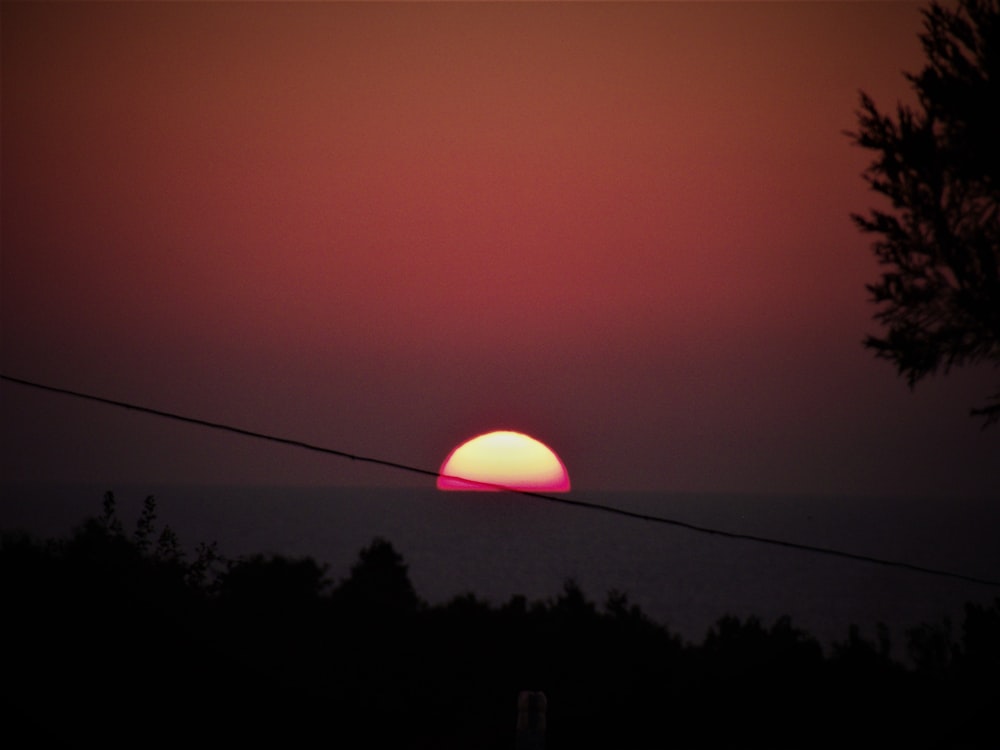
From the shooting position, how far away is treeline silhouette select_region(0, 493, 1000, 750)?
8664 mm

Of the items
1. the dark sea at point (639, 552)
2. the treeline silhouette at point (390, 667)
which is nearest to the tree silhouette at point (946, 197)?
the treeline silhouette at point (390, 667)

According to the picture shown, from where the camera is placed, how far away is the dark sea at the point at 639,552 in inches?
2948

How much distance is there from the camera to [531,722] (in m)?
6.73

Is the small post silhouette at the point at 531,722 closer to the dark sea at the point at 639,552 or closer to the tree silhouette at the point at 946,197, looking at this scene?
the tree silhouette at the point at 946,197

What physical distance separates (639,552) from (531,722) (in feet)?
338

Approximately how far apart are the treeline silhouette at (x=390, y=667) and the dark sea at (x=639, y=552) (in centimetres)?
3660

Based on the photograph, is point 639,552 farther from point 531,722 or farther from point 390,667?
point 531,722

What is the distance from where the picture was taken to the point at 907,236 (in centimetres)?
1215

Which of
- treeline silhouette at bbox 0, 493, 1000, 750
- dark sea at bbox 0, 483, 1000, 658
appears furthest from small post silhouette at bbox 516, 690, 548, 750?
dark sea at bbox 0, 483, 1000, 658

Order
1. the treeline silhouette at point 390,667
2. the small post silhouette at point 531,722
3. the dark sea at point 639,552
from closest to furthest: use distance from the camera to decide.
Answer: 1. the small post silhouette at point 531,722
2. the treeline silhouette at point 390,667
3. the dark sea at point 639,552

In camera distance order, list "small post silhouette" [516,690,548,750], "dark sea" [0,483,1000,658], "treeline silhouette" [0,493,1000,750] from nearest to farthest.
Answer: "small post silhouette" [516,690,548,750], "treeline silhouette" [0,493,1000,750], "dark sea" [0,483,1000,658]

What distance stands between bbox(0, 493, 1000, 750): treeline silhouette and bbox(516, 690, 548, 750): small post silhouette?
1982 millimetres

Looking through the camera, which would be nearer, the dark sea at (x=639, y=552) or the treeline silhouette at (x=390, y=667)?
the treeline silhouette at (x=390, y=667)

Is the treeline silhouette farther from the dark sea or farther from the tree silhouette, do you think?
the dark sea
